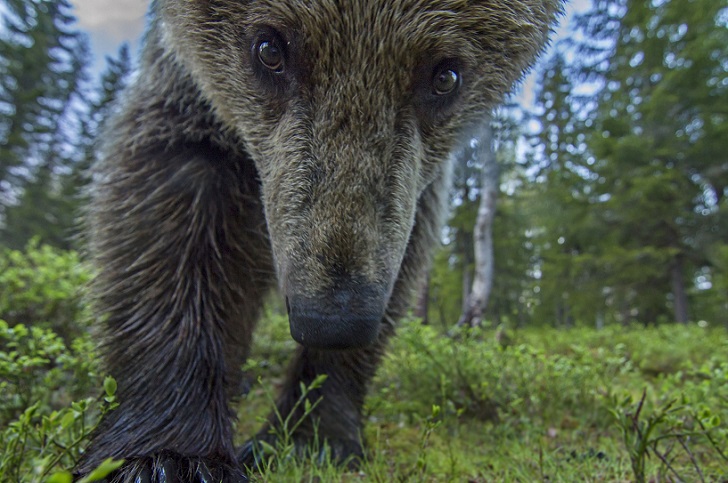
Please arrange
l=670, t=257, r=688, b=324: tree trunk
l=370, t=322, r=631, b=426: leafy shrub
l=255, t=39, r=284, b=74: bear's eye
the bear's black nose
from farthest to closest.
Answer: l=670, t=257, r=688, b=324: tree trunk
l=370, t=322, r=631, b=426: leafy shrub
l=255, t=39, r=284, b=74: bear's eye
the bear's black nose

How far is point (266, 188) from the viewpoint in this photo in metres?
1.69

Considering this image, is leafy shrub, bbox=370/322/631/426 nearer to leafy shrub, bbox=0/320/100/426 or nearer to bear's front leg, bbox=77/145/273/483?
bear's front leg, bbox=77/145/273/483

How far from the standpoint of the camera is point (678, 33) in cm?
1095

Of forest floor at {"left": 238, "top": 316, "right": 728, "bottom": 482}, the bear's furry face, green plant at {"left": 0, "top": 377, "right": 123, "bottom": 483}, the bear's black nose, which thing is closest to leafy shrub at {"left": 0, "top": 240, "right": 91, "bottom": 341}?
forest floor at {"left": 238, "top": 316, "right": 728, "bottom": 482}

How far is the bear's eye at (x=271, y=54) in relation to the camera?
1.55 m

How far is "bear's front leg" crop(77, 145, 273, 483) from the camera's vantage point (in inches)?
64.9

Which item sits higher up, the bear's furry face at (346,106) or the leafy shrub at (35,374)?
the bear's furry face at (346,106)

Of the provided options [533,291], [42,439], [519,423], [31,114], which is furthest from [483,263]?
[31,114]

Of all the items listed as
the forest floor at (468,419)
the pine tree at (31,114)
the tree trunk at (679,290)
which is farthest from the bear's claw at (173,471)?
the pine tree at (31,114)

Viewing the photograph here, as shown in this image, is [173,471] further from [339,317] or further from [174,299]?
[339,317]

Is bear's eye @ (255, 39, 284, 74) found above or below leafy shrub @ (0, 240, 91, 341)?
above

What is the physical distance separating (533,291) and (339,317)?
46.2 feet

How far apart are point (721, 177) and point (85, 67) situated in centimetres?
2771

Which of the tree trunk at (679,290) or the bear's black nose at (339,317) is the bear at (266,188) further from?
the tree trunk at (679,290)
